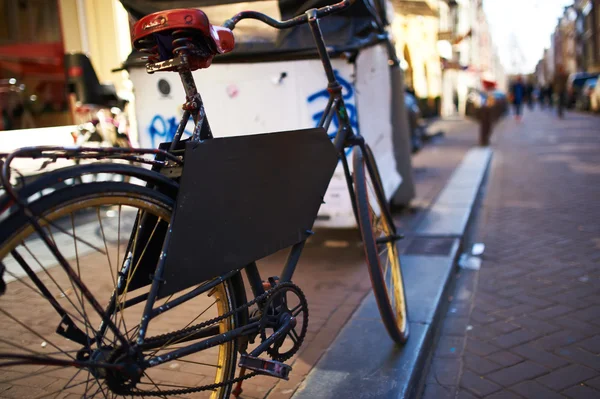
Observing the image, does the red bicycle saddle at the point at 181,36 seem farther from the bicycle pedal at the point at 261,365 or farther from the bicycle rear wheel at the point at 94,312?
the bicycle pedal at the point at 261,365

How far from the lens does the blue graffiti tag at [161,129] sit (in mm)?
4754

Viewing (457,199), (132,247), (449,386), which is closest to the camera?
(132,247)

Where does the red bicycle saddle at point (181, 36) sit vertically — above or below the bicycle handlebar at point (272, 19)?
below

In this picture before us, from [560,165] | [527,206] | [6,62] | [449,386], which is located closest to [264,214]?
[449,386]

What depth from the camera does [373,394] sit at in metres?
2.52

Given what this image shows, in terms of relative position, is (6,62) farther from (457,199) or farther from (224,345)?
(224,345)

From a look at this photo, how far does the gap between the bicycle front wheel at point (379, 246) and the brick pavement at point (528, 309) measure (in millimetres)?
343

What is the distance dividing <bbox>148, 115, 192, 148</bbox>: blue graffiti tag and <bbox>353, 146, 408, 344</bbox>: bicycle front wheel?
2131mm

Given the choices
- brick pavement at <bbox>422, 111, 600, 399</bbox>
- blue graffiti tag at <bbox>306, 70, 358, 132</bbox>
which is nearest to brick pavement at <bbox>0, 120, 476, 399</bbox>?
brick pavement at <bbox>422, 111, 600, 399</bbox>

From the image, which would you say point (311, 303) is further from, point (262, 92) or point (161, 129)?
point (161, 129)

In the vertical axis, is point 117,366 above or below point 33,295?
above

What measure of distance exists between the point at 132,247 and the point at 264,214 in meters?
0.50

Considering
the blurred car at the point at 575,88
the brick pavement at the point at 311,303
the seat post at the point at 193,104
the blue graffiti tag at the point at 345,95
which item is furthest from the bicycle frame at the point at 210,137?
the blurred car at the point at 575,88

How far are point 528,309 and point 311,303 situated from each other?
139cm
